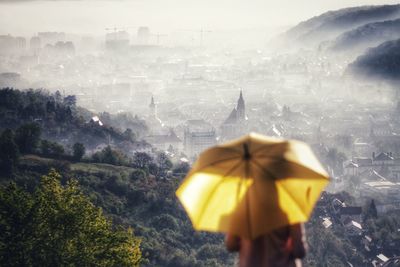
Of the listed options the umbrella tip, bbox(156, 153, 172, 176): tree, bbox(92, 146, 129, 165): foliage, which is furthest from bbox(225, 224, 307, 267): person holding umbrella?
bbox(156, 153, 172, 176): tree

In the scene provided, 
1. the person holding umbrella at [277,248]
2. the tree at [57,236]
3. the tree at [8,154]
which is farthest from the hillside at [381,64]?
the person holding umbrella at [277,248]

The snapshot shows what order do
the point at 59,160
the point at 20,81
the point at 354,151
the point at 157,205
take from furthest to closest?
the point at 20,81 < the point at 354,151 < the point at 59,160 < the point at 157,205

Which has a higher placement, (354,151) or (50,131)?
(50,131)

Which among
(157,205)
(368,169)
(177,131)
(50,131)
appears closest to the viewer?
(157,205)

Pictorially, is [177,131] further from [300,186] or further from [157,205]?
[300,186]

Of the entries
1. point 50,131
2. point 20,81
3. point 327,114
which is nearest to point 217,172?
point 50,131

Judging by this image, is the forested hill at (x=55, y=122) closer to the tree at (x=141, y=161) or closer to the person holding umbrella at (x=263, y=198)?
the tree at (x=141, y=161)

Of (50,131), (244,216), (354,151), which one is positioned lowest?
(354,151)

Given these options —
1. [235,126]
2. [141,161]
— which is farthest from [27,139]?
[235,126]
